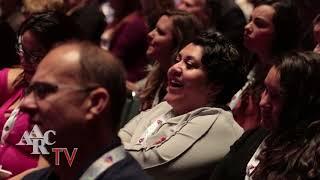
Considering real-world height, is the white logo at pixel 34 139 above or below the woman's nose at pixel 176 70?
below

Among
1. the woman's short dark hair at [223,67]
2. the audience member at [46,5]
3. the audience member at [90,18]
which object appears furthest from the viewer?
Answer: the audience member at [90,18]

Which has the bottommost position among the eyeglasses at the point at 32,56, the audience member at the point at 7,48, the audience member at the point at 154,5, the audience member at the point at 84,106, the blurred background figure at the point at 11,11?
the blurred background figure at the point at 11,11

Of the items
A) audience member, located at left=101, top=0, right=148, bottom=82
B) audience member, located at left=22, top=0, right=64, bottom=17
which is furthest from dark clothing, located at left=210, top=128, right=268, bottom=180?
audience member, located at left=101, top=0, right=148, bottom=82


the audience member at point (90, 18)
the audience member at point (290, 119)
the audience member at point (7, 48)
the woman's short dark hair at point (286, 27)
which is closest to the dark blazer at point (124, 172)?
the audience member at point (290, 119)

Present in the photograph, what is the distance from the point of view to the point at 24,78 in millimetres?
3219

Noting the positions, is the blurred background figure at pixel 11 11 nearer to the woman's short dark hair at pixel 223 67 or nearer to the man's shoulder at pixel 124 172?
the woman's short dark hair at pixel 223 67

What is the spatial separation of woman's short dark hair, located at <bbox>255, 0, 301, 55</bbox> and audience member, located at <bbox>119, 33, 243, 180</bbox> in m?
0.59

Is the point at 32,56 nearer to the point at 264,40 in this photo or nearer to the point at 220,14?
the point at 264,40

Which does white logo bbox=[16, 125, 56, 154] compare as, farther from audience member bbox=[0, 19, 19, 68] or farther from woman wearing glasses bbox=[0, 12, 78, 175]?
audience member bbox=[0, 19, 19, 68]

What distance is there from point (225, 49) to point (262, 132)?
0.36m

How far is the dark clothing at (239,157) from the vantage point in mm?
2736

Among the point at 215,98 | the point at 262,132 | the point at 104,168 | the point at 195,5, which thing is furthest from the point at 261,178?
the point at 195,5

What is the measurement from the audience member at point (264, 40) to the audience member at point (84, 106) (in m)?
1.51

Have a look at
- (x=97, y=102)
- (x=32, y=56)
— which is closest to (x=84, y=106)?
(x=97, y=102)
